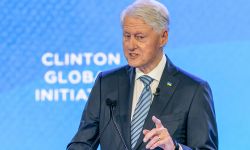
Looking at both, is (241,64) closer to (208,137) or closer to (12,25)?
(208,137)

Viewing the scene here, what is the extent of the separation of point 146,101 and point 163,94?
79mm

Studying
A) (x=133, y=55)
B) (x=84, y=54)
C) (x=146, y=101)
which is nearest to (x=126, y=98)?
(x=146, y=101)

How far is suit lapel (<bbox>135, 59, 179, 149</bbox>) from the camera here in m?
2.42

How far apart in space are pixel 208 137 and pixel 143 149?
259 millimetres

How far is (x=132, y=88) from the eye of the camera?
253 cm

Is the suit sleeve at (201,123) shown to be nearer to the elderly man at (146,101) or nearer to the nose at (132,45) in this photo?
the elderly man at (146,101)

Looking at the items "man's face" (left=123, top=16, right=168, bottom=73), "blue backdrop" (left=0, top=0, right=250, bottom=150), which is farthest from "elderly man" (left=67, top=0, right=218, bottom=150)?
"blue backdrop" (left=0, top=0, right=250, bottom=150)

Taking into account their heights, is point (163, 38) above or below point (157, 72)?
above

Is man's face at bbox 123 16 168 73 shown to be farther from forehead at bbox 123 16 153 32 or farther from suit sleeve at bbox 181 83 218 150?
suit sleeve at bbox 181 83 218 150

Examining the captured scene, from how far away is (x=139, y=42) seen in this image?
2432mm

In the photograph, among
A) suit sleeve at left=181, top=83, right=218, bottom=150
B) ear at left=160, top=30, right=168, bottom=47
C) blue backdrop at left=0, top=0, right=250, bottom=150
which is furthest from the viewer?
blue backdrop at left=0, top=0, right=250, bottom=150

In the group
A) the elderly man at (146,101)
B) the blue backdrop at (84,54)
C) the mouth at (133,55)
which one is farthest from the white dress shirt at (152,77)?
the blue backdrop at (84,54)

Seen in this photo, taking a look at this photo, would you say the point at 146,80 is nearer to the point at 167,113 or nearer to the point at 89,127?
the point at 167,113

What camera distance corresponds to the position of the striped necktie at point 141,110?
2.43 metres
